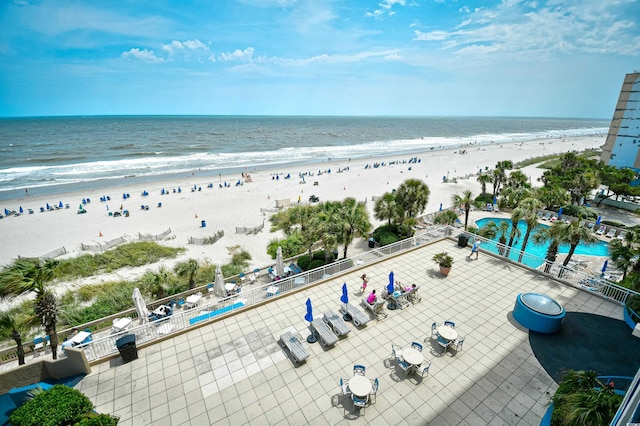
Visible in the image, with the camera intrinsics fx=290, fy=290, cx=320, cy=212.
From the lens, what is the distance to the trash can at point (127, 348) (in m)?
9.27

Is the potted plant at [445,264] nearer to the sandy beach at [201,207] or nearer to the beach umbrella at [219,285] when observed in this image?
the sandy beach at [201,207]

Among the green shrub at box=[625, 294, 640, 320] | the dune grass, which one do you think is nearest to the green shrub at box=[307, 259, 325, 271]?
the dune grass

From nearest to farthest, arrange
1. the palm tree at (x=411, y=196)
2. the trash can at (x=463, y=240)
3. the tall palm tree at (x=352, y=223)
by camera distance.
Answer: the trash can at (x=463, y=240) → the tall palm tree at (x=352, y=223) → the palm tree at (x=411, y=196)

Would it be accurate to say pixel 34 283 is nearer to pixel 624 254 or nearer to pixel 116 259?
pixel 116 259

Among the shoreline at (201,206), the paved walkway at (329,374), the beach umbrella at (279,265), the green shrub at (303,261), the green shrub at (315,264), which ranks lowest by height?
the shoreline at (201,206)

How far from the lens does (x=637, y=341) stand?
9.99m

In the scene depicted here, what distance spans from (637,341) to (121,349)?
56.7 feet

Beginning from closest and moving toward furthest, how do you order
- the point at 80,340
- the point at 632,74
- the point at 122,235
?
the point at 80,340 → the point at 122,235 → the point at 632,74

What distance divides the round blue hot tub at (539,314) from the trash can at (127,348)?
13624 mm

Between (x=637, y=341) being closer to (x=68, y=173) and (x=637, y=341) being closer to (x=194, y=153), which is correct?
(x=68, y=173)

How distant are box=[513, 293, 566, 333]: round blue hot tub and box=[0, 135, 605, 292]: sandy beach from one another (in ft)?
46.2

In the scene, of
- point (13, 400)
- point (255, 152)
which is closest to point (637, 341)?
point (13, 400)

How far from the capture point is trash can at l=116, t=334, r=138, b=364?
9266mm

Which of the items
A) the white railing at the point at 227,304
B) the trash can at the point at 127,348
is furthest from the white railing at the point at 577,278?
the trash can at the point at 127,348
